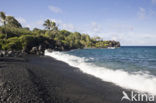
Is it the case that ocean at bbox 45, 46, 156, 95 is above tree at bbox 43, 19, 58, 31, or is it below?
below

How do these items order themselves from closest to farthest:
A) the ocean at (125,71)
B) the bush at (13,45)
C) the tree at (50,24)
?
the ocean at (125,71) → the bush at (13,45) → the tree at (50,24)

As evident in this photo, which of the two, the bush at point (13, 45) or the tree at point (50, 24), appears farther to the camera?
the tree at point (50, 24)

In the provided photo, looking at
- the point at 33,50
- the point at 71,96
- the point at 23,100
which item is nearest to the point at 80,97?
the point at 71,96

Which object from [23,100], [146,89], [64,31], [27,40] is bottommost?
[146,89]

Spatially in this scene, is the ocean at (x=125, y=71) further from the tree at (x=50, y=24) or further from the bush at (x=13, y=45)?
the tree at (x=50, y=24)

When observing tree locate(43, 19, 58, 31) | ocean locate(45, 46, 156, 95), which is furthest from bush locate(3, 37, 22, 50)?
tree locate(43, 19, 58, 31)

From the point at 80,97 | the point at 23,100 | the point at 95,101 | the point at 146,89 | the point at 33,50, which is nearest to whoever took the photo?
the point at 23,100

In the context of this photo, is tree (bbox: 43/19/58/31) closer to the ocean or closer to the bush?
the bush

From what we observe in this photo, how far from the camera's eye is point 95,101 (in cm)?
593

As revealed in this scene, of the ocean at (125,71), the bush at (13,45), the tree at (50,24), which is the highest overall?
the tree at (50,24)

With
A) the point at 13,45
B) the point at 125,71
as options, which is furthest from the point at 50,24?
the point at 125,71

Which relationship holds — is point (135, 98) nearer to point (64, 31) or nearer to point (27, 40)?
point (27, 40)

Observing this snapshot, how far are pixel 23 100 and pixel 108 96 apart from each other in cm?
472

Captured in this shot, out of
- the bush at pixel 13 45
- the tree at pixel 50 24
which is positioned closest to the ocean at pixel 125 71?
the bush at pixel 13 45
